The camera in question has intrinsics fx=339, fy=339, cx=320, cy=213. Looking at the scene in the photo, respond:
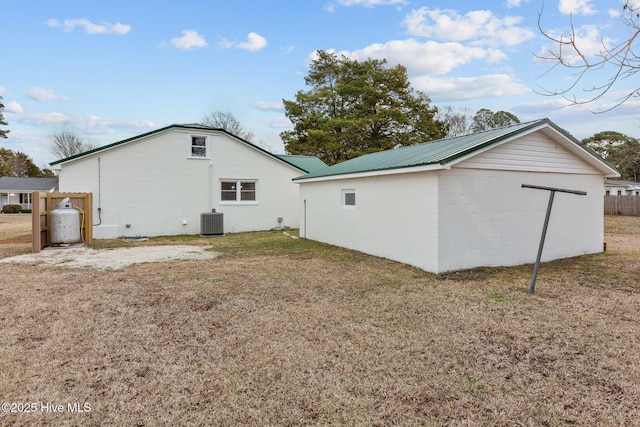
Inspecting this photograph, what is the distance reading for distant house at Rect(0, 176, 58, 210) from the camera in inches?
1366

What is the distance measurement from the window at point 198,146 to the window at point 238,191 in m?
1.48

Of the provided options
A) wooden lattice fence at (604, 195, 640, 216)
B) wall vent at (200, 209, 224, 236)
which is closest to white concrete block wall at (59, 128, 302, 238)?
wall vent at (200, 209, 224, 236)

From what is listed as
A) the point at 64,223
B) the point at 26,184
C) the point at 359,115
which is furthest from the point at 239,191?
the point at 26,184

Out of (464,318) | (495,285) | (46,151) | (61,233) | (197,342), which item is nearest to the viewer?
(197,342)

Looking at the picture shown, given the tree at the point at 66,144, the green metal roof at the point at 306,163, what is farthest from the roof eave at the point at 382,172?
the tree at the point at 66,144

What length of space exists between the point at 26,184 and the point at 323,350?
45.5 m

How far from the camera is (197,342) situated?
12.0ft

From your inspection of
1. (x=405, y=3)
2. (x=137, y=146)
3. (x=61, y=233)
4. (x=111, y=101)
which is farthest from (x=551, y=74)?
(x=111, y=101)

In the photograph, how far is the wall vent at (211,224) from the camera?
43.4ft

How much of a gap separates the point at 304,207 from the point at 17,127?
29780mm

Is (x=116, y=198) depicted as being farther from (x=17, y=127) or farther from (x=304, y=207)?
(x=17, y=127)

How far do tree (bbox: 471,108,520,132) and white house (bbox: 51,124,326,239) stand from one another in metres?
24.6

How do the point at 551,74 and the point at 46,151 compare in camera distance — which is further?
the point at 46,151

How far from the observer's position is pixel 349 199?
398 inches
